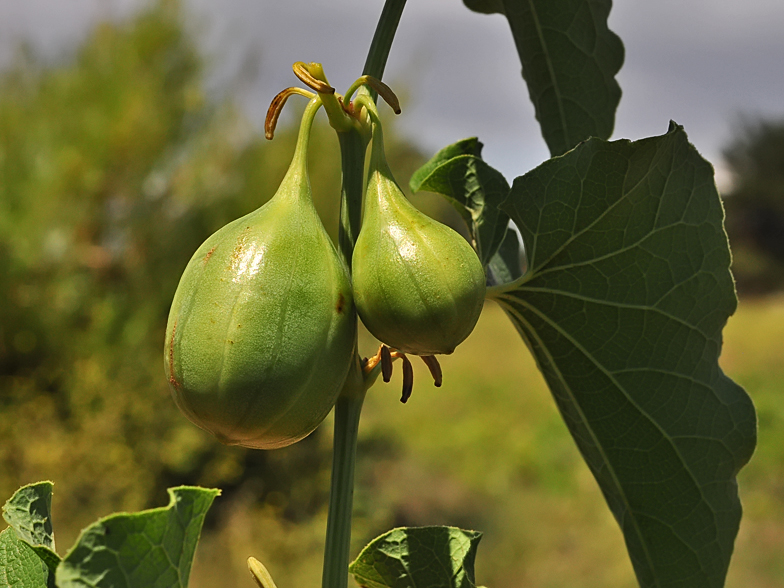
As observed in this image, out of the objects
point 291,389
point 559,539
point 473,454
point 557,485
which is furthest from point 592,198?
point 473,454

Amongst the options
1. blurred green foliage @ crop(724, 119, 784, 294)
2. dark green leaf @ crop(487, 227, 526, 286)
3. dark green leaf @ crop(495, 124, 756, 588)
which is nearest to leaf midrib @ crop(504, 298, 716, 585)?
dark green leaf @ crop(495, 124, 756, 588)

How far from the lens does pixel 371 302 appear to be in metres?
0.46

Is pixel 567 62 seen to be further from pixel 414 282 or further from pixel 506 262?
pixel 414 282

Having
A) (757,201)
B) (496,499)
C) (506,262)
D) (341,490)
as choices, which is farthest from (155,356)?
(757,201)

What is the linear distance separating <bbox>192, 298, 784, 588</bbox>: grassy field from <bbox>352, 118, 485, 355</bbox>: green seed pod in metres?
3.85

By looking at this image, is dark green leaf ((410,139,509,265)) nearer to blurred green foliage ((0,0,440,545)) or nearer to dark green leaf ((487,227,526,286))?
dark green leaf ((487,227,526,286))

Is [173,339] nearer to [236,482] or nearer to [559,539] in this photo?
[236,482]

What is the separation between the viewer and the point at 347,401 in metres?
0.53

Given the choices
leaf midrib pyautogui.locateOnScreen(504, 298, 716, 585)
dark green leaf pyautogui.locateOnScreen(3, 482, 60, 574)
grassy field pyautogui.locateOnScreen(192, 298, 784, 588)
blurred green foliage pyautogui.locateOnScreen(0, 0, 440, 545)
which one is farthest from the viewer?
grassy field pyautogui.locateOnScreen(192, 298, 784, 588)

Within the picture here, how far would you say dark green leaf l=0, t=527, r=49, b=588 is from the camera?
512 millimetres

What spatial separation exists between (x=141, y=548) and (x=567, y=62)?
568 mm

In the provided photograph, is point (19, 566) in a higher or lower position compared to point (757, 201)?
lower

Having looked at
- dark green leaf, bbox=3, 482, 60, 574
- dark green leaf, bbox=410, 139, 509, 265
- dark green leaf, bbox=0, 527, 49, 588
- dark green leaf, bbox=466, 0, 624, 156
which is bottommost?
dark green leaf, bbox=0, 527, 49, 588

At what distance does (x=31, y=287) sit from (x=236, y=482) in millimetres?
1632
